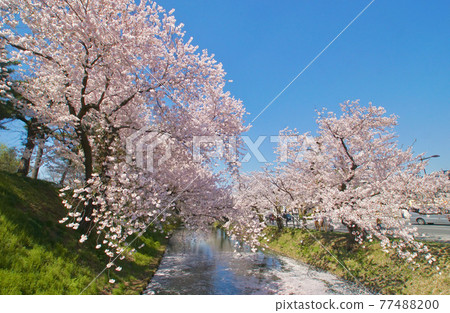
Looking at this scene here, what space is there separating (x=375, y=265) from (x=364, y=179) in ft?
A: 19.1

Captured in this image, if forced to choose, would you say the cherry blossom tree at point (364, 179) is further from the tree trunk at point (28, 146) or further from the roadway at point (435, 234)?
the tree trunk at point (28, 146)

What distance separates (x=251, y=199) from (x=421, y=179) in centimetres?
1755

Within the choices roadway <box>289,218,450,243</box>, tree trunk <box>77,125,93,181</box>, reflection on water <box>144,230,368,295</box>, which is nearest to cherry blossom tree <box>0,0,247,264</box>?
tree trunk <box>77,125,93,181</box>

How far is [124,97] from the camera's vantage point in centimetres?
1000

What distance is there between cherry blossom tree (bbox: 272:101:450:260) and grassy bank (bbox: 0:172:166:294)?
11.6 metres

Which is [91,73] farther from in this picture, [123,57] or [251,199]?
[251,199]

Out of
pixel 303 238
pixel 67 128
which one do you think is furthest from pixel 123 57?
pixel 303 238

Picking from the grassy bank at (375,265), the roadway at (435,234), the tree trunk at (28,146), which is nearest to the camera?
the grassy bank at (375,265)

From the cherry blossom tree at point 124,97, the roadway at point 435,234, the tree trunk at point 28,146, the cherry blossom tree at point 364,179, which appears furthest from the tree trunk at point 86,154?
the roadway at point 435,234

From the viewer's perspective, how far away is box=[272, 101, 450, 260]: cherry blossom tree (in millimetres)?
11773

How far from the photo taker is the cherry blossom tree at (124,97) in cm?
825

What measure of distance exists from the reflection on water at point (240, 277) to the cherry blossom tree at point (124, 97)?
373 cm

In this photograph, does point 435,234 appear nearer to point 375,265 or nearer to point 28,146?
point 375,265

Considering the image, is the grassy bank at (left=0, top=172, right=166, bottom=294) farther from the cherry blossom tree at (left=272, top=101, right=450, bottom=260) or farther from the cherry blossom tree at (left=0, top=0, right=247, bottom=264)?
the cherry blossom tree at (left=272, top=101, right=450, bottom=260)
